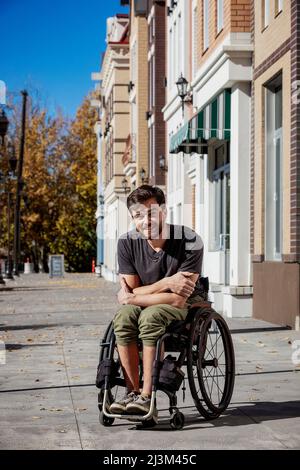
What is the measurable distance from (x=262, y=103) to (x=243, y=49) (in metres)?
1.24

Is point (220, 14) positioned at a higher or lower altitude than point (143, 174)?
higher

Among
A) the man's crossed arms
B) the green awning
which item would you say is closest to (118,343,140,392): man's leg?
the man's crossed arms

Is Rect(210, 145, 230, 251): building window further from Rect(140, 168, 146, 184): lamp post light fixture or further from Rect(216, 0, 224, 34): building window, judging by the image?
Rect(140, 168, 146, 184): lamp post light fixture

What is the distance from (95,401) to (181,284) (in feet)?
5.37

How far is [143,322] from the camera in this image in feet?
23.0

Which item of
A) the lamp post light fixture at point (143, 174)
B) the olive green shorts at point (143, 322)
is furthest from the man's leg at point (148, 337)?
the lamp post light fixture at point (143, 174)

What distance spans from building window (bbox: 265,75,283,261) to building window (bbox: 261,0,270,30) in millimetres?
1054

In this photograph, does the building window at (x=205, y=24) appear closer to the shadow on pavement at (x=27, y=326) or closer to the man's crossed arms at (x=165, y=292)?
the shadow on pavement at (x=27, y=326)

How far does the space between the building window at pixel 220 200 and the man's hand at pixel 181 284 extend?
13858 mm

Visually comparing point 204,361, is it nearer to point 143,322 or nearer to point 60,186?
point 143,322

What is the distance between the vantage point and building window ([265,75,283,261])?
17.3 m

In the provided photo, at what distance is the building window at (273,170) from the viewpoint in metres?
17.3

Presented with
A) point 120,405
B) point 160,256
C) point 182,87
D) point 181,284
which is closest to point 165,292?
point 181,284

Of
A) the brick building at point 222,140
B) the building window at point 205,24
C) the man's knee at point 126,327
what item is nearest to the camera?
the man's knee at point 126,327
